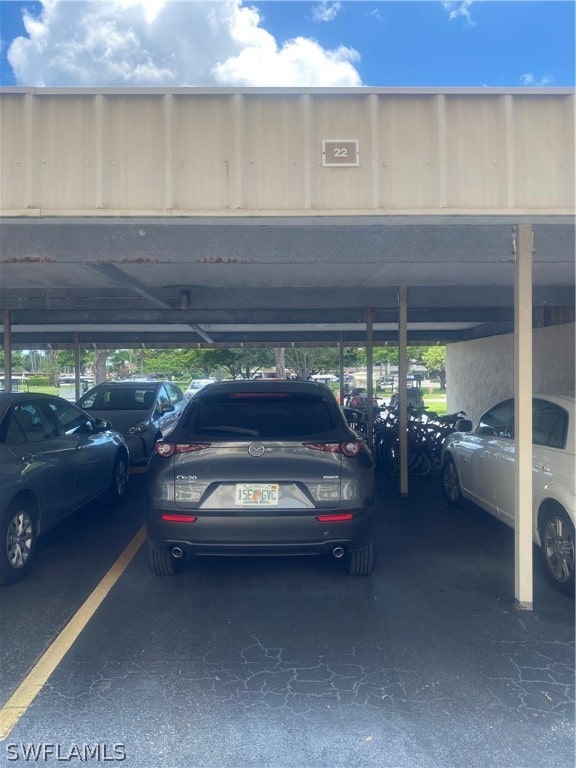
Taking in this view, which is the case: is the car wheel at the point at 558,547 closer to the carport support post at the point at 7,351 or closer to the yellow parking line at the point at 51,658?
the yellow parking line at the point at 51,658

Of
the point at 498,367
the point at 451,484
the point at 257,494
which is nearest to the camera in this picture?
the point at 257,494

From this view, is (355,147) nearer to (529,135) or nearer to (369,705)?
(529,135)

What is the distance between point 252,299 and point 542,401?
14.7 feet

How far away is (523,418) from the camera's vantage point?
14.0 ft

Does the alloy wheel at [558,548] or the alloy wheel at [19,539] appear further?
the alloy wheel at [19,539]

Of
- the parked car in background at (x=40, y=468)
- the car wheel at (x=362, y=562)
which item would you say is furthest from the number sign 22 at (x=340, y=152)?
the parked car in background at (x=40, y=468)

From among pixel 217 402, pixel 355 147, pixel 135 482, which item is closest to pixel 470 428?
pixel 217 402

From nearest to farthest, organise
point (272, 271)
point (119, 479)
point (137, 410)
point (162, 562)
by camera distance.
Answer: point (162, 562)
point (272, 271)
point (119, 479)
point (137, 410)

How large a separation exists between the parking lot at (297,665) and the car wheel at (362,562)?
3.1 inches

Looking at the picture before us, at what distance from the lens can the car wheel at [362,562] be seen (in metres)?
4.64

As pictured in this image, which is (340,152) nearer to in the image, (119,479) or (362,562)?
(362,562)

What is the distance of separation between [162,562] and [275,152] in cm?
324

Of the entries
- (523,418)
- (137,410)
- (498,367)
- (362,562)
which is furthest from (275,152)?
(498,367)

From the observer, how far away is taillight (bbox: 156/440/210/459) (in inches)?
165
